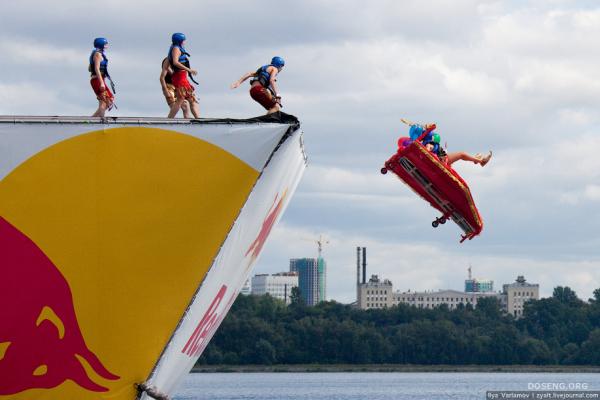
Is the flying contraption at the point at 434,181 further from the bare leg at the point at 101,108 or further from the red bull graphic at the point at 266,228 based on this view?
the bare leg at the point at 101,108

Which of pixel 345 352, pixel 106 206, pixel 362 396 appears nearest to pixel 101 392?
pixel 106 206

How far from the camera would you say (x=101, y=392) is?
19.4 m

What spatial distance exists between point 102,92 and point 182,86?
1234mm

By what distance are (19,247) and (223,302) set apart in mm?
3668

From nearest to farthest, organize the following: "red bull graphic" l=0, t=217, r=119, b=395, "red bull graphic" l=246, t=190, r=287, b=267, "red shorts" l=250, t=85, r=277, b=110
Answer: "red bull graphic" l=0, t=217, r=119, b=395
"red bull graphic" l=246, t=190, r=287, b=267
"red shorts" l=250, t=85, r=277, b=110

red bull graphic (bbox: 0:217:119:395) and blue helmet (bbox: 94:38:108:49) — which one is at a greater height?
blue helmet (bbox: 94:38:108:49)

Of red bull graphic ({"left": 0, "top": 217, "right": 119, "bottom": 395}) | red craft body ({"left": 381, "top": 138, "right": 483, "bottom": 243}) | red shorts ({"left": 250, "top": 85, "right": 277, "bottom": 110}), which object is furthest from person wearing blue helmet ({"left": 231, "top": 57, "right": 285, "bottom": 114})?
red craft body ({"left": 381, "top": 138, "right": 483, "bottom": 243})

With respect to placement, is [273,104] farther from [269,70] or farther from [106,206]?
[106,206]

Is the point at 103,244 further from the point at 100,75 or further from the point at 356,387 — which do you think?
the point at 356,387

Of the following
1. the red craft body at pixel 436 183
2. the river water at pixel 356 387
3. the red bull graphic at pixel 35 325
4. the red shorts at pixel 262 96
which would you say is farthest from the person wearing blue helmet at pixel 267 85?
the river water at pixel 356 387

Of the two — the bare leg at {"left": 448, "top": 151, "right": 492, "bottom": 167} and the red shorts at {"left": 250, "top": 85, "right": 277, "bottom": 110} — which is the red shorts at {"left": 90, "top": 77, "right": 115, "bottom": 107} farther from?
the bare leg at {"left": 448, "top": 151, "right": 492, "bottom": 167}

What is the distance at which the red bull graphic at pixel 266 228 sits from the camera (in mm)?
21531

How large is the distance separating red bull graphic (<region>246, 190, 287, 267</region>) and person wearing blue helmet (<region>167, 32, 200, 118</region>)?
6.19ft

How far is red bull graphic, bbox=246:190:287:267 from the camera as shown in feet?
70.6
